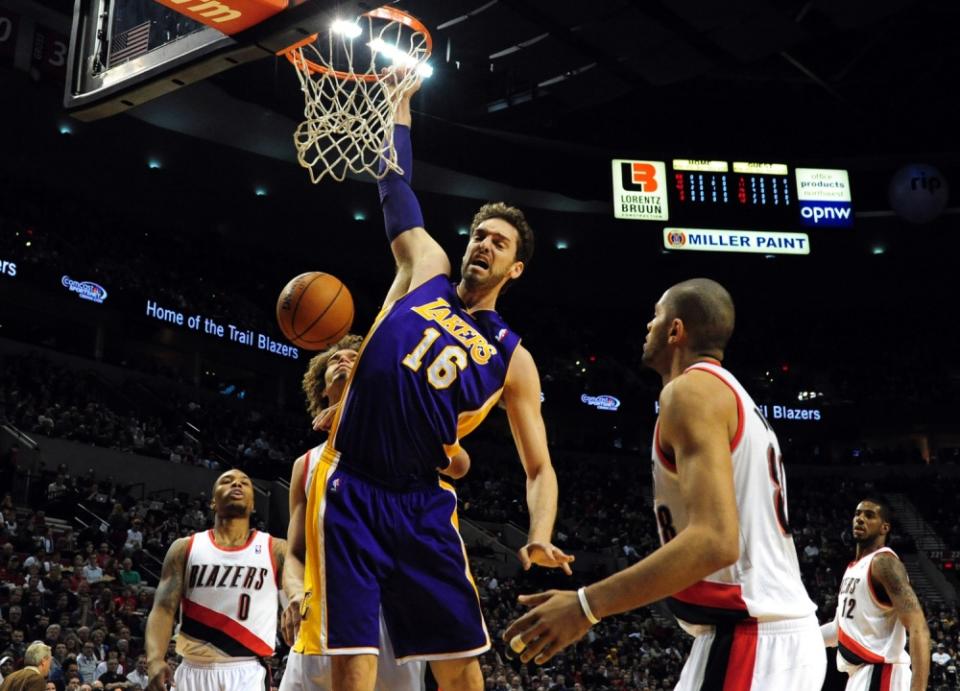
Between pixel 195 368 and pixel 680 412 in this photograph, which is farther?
pixel 195 368

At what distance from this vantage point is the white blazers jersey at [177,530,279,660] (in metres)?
5.97

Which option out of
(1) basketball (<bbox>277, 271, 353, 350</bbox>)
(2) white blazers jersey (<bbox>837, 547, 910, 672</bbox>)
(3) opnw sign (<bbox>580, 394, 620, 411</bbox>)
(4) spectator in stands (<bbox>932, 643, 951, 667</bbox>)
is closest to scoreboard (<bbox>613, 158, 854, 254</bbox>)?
(3) opnw sign (<bbox>580, 394, 620, 411</bbox>)

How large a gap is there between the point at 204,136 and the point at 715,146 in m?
13.4

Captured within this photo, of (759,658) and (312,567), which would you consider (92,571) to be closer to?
(312,567)

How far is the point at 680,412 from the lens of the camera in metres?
2.90

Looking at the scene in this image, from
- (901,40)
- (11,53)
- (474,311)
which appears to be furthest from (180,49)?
(901,40)

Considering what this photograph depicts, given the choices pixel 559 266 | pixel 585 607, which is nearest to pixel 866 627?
pixel 585 607

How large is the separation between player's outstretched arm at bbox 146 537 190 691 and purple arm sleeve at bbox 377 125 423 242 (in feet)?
8.16

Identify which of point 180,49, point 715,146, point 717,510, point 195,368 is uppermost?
point 715,146

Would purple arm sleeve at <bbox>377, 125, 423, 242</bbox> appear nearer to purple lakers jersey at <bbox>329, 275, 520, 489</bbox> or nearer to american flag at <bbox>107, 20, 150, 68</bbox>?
purple lakers jersey at <bbox>329, 275, 520, 489</bbox>

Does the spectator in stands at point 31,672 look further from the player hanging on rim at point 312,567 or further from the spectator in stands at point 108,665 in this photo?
the spectator in stands at point 108,665

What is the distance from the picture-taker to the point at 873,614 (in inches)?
271

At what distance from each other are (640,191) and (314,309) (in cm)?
1834

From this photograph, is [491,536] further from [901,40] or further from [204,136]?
[901,40]
